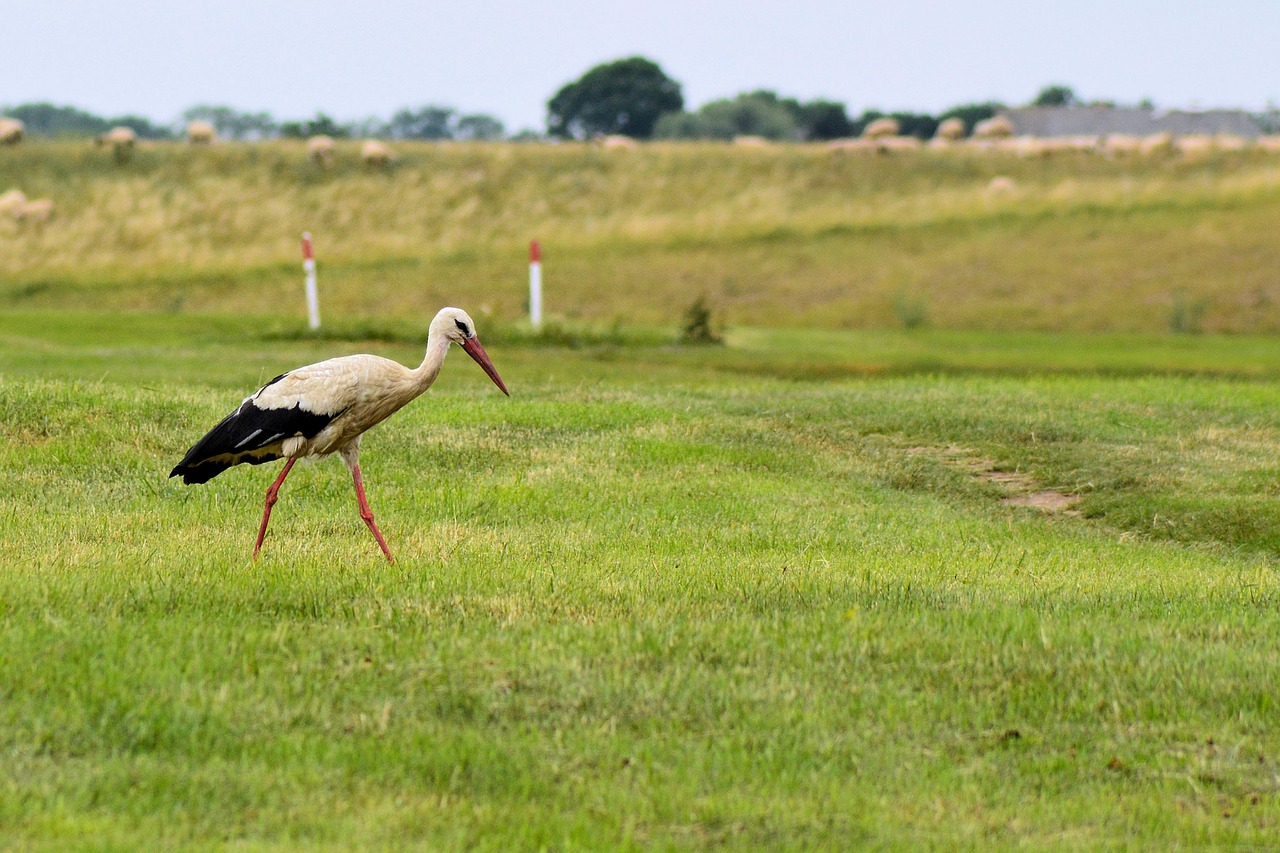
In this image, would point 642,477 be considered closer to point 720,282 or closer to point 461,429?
point 461,429

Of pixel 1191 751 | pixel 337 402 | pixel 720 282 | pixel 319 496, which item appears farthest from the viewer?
pixel 720 282

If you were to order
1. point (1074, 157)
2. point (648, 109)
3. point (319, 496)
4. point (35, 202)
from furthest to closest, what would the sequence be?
point (648, 109) < point (1074, 157) < point (35, 202) < point (319, 496)

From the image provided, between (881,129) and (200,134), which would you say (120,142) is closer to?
(200,134)

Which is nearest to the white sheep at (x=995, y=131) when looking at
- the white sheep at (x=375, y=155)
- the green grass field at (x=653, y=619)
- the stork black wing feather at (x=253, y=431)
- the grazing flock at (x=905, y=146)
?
the grazing flock at (x=905, y=146)

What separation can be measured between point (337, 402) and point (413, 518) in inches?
72.3

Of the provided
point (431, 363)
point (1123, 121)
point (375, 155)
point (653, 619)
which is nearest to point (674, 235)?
point (375, 155)

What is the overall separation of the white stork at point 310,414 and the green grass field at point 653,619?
548mm

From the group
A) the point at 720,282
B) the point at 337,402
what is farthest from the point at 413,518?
the point at 720,282

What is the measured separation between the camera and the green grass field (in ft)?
16.7

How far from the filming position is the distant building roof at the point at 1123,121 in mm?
89625

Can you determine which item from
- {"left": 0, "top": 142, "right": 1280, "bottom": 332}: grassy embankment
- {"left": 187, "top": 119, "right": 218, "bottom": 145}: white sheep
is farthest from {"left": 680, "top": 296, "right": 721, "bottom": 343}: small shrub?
{"left": 187, "top": 119, "right": 218, "bottom": 145}: white sheep

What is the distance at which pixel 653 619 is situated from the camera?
7148 millimetres

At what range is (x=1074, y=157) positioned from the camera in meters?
54.8

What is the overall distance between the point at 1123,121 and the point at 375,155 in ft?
181
